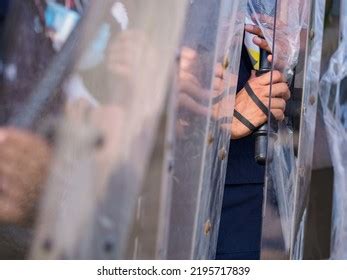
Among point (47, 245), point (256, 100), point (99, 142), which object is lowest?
point (47, 245)

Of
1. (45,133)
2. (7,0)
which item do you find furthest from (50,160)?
(7,0)

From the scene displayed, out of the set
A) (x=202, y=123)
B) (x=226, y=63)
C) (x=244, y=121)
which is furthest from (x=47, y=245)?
(x=244, y=121)

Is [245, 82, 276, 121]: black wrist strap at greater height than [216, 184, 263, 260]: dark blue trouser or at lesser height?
greater

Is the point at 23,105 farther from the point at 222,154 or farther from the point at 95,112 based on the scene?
the point at 222,154

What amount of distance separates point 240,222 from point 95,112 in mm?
548

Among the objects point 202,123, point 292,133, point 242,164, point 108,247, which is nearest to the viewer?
point 108,247

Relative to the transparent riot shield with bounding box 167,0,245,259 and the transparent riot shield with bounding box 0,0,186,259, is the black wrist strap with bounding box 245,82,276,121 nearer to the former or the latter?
the transparent riot shield with bounding box 167,0,245,259

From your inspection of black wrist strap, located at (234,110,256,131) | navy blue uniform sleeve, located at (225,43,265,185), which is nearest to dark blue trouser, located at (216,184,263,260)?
navy blue uniform sleeve, located at (225,43,265,185)

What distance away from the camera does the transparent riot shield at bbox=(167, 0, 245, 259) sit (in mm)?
866

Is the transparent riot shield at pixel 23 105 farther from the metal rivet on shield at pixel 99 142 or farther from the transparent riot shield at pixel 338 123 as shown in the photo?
the transparent riot shield at pixel 338 123

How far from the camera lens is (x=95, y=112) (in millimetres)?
758

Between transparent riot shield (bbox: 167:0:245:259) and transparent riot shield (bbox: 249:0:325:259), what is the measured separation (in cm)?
8

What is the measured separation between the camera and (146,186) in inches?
30.8
